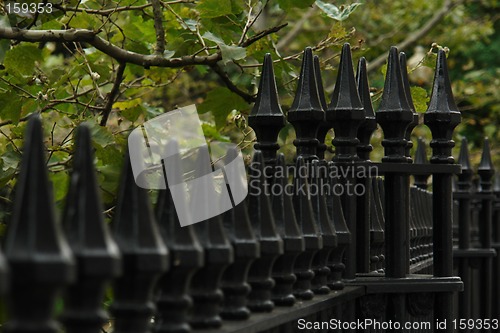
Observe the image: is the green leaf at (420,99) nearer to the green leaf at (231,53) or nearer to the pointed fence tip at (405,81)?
the pointed fence tip at (405,81)

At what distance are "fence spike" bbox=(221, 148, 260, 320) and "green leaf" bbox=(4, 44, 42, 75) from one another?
77.7 inches

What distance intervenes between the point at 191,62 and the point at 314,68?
0.92 meters

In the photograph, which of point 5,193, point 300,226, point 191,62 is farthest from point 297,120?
point 5,193

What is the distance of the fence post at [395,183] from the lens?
3.01 meters

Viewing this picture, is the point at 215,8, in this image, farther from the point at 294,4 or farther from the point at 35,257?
the point at 35,257

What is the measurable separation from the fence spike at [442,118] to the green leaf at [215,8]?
906 millimetres

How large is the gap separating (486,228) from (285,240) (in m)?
4.89

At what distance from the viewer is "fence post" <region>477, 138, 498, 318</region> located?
22.0 feet

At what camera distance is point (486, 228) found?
22.1 feet

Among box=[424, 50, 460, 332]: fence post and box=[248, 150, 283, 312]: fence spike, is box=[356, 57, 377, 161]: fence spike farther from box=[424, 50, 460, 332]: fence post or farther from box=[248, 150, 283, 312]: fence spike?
box=[248, 150, 283, 312]: fence spike

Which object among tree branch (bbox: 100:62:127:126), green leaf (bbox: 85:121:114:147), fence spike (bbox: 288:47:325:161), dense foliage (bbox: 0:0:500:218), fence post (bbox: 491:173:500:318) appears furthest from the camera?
fence post (bbox: 491:173:500:318)

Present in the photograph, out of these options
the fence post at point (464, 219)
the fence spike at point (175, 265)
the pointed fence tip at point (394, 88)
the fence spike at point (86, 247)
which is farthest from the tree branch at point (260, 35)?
the fence post at point (464, 219)

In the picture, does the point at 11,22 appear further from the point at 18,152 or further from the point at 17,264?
the point at 17,264

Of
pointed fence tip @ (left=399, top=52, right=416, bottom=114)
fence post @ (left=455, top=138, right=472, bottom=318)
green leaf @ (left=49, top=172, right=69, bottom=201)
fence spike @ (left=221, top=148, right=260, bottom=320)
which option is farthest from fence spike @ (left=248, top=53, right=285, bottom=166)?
fence post @ (left=455, top=138, right=472, bottom=318)
